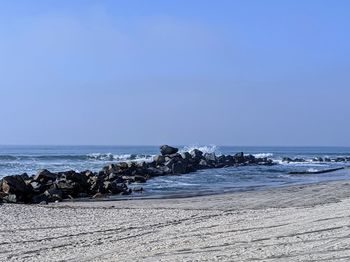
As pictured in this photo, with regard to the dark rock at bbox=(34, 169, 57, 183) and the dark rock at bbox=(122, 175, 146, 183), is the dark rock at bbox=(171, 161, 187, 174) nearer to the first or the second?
the dark rock at bbox=(122, 175, 146, 183)

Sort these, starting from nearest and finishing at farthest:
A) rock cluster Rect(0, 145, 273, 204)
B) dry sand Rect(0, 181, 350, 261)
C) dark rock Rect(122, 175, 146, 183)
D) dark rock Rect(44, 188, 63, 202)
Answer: dry sand Rect(0, 181, 350, 261), dark rock Rect(44, 188, 63, 202), rock cluster Rect(0, 145, 273, 204), dark rock Rect(122, 175, 146, 183)

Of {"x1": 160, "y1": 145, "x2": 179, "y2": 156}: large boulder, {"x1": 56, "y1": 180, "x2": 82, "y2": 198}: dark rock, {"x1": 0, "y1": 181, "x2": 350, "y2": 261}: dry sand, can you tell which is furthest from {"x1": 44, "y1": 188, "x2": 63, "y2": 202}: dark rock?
{"x1": 160, "y1": 145, "x2": 179, "y2": 156}: large boulder

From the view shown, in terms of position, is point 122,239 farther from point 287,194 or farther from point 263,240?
point 287,194

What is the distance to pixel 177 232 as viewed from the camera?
1103 centimetres

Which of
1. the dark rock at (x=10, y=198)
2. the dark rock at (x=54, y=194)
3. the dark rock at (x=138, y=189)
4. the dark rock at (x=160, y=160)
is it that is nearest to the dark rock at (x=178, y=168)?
the dark rock at (x=160, y=160)

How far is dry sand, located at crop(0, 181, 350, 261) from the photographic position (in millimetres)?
8539

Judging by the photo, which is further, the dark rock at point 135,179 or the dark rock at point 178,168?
the dark rock at point 178,168

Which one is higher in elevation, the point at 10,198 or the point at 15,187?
the point at 15,187

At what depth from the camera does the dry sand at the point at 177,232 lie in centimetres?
854

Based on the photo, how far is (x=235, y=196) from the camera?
64.2ft

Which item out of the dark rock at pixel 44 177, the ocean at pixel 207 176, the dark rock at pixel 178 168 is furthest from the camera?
the dark rock at pixel 178 168

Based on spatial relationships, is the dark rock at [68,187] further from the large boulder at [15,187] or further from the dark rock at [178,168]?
the dark rock at [178,168]

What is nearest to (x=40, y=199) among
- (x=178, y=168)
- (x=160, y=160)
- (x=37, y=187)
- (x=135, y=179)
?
(x=37, y=187)

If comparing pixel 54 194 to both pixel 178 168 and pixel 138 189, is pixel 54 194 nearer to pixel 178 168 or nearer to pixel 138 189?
pixel 138 189
